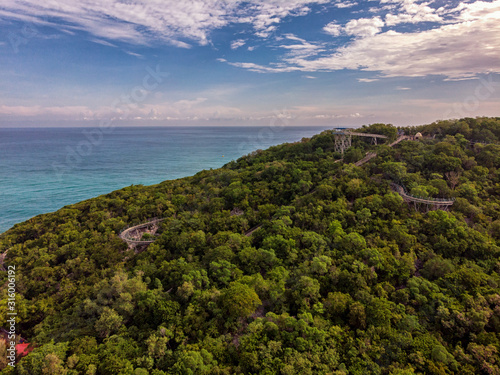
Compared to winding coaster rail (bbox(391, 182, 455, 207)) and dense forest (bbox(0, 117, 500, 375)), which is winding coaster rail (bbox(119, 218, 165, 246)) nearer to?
dense forest (bbox(0, 117, 500, 375))

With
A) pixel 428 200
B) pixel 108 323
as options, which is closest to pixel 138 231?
pixel 108 323

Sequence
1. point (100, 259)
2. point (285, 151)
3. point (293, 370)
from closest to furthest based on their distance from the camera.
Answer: point (293, 370)
point (100, 259)
point (285, 151)

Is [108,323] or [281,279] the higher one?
[281,279]

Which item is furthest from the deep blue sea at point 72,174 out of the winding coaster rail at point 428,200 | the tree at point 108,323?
the winding coaster rail at point 428,200

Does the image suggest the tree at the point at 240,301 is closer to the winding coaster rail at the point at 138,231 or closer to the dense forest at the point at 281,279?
the dense forest at the point at 281,279

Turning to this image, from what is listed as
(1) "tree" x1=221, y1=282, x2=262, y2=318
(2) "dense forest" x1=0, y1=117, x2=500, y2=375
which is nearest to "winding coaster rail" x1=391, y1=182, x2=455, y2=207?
(2) "dense forest" x1=0, y1=117, x2=500, y2=375

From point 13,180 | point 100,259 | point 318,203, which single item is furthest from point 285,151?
point 13,180

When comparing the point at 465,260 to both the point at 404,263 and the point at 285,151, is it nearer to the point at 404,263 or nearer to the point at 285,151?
the point at 404,263

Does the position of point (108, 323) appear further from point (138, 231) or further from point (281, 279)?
point (138, 231)
